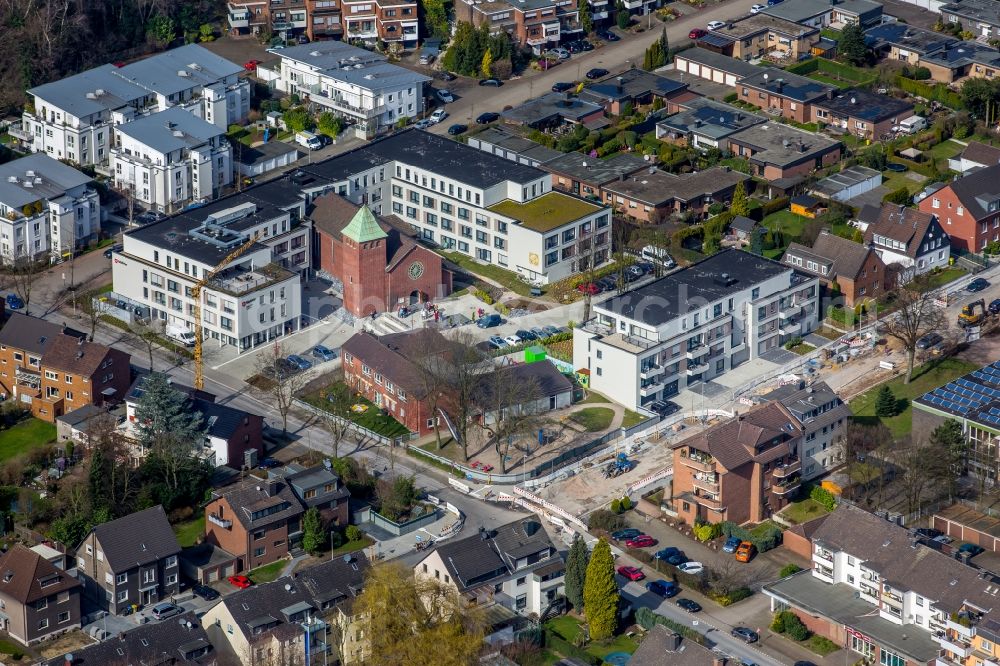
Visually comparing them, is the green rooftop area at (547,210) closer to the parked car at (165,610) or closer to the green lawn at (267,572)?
the green lawn at (267,572)

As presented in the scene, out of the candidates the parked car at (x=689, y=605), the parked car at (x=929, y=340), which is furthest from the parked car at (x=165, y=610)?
the parked car at (x=929, y=340)

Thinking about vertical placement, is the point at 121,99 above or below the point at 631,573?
above

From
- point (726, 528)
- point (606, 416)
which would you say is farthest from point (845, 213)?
point (726, 528)

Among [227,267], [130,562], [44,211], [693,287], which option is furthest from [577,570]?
[44,211]

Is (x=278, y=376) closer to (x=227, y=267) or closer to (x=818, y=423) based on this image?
(x=227, y=267)

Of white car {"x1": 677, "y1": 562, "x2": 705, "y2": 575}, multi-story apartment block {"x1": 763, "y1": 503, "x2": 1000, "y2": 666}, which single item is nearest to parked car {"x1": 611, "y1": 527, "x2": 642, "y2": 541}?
white car {"x1": 677, "y1": 562, "x2": 705, "y2": 575}
